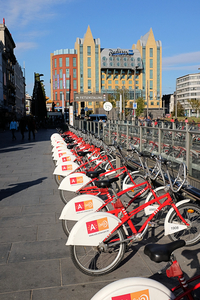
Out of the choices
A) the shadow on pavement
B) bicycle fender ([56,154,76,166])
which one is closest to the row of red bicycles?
bicycle fender ([56,154,76,166])

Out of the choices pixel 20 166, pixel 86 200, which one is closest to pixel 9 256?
pixel 86 200

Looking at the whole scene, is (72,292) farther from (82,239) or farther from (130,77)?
(130,77)

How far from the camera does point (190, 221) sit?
434 centimetres

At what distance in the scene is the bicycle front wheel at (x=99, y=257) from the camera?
3520 millimetres

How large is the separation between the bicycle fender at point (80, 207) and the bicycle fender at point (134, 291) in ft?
7.31

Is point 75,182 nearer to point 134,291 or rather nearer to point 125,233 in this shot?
point 125,233

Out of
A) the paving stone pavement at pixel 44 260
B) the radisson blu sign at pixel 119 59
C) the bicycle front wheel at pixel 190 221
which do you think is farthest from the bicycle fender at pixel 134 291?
the radisson blu sign at pixel 119 59

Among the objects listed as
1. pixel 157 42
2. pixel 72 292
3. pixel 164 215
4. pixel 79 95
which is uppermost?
pixel 157 42

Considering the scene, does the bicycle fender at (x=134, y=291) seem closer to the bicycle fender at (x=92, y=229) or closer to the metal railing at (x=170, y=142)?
the bicycle fender at (x=92, y=229)

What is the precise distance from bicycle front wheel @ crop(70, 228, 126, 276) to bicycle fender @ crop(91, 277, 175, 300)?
4.40ft

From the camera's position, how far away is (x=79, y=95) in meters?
33.0

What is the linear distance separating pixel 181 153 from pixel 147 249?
437 cm

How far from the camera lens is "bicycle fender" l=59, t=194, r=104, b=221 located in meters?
4.36

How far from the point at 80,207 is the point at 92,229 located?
0.94 m
